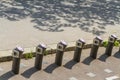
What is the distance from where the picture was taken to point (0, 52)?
29.1 feet

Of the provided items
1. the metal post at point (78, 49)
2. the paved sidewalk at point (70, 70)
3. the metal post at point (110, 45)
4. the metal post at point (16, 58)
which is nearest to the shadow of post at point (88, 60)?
the paved sidewalk at point (70, 70)

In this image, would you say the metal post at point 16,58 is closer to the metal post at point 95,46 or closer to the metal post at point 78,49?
the metal post at point 78,49

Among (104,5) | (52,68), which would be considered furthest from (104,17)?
(52,68)

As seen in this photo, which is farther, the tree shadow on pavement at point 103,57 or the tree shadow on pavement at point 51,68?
the tree shadow on pavement at point 103,57

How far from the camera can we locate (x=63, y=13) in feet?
44.9

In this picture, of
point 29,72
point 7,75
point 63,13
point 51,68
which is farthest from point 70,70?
point 63,13

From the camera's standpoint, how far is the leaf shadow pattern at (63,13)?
12227mm

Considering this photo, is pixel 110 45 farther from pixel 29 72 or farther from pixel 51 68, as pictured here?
pixel 29 72

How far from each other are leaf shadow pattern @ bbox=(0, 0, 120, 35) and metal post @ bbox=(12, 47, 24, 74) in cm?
351

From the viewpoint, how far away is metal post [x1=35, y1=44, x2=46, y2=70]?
834 centimetres

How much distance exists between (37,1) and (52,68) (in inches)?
256

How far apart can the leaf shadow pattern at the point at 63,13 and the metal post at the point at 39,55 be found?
3.07m

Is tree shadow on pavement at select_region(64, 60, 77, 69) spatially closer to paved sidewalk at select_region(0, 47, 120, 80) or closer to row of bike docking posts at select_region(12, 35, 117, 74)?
paved sidewalk at select_region(0, 47, 120, 80)

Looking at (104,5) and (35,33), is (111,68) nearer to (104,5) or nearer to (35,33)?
(35,33)
